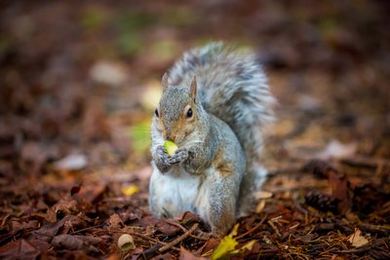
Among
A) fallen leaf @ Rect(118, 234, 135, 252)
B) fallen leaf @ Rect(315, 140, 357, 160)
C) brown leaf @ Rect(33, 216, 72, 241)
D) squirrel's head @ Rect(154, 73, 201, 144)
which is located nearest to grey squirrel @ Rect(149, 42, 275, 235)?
squirrel's head @ Rect(154, 73, 201, 144)

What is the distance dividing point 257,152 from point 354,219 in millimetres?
698

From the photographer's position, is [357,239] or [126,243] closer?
[126,243]

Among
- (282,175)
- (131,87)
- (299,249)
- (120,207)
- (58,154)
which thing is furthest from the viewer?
(131,87)

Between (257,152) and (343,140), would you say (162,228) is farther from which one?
(343,140)

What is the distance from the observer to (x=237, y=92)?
328cm

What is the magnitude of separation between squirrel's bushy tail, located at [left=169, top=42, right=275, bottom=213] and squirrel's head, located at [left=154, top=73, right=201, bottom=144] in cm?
40

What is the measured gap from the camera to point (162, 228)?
107 inches

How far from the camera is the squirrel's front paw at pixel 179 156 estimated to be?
8.87 feet

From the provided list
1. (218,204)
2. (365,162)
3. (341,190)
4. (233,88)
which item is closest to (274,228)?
(218,204)

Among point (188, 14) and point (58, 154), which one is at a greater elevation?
point (188, 14)

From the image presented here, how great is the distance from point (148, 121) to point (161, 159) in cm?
213

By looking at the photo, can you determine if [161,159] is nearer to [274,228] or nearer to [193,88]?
[193,88]

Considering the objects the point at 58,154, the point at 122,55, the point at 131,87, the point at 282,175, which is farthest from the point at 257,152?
the point at 122,55

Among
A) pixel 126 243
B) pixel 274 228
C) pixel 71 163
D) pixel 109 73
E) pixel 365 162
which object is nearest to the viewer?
pixel 126 243
